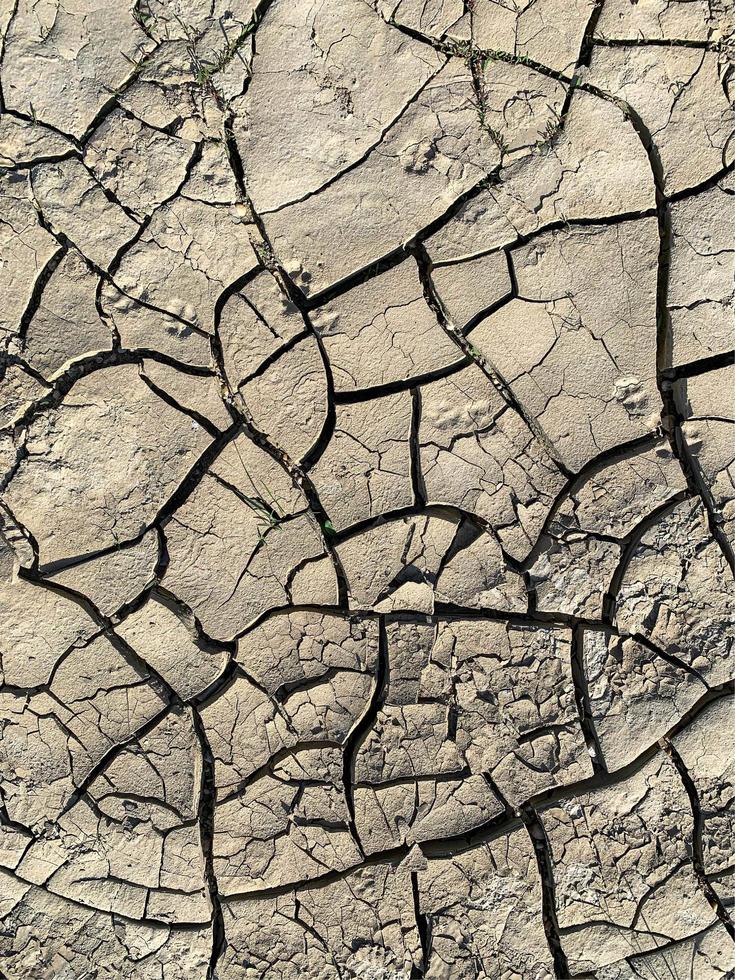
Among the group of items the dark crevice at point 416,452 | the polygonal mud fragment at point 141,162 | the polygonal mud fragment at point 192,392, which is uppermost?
the polygonal mud fragment at point 141,162

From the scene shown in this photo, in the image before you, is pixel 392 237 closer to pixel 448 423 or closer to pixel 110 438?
pixel 448 423

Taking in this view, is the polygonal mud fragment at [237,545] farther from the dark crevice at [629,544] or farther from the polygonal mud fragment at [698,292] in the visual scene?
the polygonal mud fragment at [698,292]

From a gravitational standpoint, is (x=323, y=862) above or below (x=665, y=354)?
below

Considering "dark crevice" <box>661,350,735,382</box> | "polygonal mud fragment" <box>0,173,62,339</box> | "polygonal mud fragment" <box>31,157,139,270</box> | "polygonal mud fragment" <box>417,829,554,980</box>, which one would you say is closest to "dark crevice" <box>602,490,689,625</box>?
"dark crevice" <box>661,350,735,382</box>

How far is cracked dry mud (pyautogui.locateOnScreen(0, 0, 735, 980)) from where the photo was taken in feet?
7.79

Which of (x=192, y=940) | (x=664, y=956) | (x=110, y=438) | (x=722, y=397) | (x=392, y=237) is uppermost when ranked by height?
(x=392, y=237)

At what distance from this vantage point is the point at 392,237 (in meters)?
2.42

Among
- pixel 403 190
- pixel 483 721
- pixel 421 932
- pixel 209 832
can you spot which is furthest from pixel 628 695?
pixel 403 190

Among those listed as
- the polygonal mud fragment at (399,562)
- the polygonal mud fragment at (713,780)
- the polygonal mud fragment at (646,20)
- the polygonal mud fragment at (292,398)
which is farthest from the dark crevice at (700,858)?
the polygonal mud fragment at (646,20)

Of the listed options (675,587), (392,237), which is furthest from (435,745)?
(392,237)

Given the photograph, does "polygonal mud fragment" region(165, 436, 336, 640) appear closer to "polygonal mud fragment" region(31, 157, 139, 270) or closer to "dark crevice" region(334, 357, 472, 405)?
"dark crevice" region(334, 357, 472, 405)

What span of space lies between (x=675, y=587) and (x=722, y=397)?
2.26ft

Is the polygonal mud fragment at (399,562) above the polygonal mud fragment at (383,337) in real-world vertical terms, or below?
below

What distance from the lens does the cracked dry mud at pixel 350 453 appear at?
2373 mm
